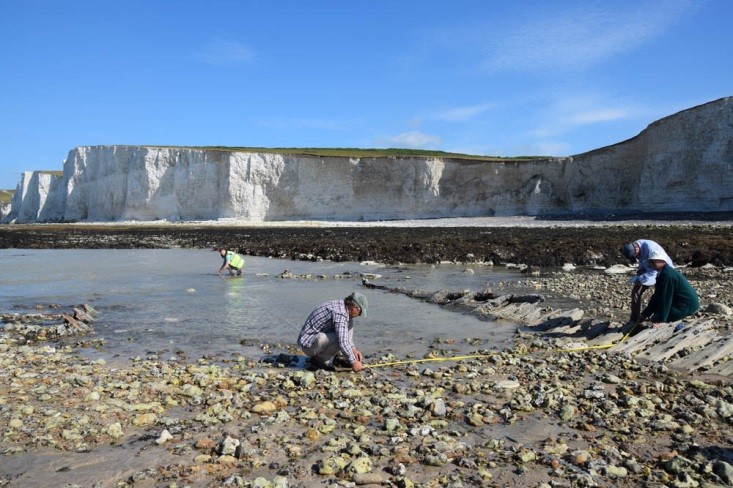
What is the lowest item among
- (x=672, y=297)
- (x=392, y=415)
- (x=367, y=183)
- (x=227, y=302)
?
(x=392, y=415)

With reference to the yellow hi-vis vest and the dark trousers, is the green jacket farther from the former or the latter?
the yellow hi-vis vest

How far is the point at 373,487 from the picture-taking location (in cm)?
475

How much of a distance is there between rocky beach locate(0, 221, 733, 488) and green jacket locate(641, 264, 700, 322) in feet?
1.15

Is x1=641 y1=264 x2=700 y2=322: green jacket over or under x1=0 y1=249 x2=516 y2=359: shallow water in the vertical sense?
over

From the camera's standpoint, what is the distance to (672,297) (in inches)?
364

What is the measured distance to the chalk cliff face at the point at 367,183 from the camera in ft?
172

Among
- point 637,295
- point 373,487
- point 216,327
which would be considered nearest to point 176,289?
point 216,327

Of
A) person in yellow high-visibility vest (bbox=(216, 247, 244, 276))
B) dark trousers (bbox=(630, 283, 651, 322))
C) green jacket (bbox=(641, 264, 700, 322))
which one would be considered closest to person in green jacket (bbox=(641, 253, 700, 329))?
green jacket (bbox=(641, 264, 700, 322))

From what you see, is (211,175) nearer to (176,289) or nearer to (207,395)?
(176,289)

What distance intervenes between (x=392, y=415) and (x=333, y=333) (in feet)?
6.60

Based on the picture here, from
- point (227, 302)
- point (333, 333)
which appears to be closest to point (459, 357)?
point (333, 333)

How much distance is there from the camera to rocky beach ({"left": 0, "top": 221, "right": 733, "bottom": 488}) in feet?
16.3

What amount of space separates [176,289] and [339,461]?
13.2 m

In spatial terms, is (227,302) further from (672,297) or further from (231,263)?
(672,297)
